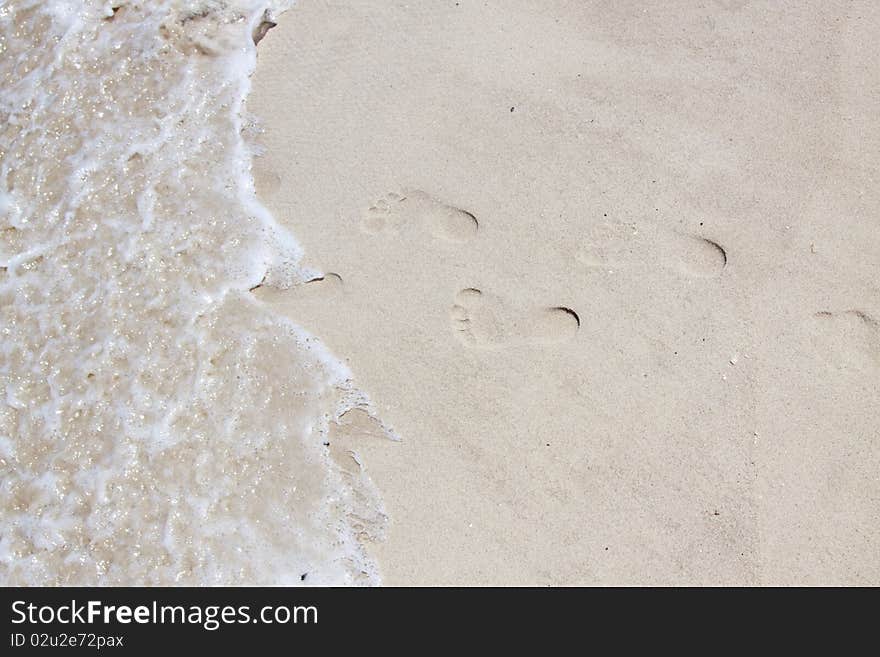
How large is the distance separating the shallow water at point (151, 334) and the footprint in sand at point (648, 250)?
1233 millimetres

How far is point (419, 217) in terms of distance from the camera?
336 centimetres

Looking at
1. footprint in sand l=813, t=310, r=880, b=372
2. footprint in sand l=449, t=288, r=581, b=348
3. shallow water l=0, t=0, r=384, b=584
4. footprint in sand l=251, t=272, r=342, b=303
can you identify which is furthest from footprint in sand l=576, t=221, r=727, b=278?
shallow water l=0, t=0, r=384, b=584

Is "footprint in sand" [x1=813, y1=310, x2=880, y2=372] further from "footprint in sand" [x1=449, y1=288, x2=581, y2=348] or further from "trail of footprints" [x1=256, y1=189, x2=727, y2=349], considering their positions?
"footprint in sand" [x1=449, y1=288, x2=581, y2=348]

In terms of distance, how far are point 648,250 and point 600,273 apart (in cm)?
24

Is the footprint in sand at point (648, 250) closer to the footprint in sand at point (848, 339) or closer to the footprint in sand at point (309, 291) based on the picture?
the footprint in sand at point (848, 339)

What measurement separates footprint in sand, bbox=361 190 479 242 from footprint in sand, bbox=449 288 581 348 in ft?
1.05

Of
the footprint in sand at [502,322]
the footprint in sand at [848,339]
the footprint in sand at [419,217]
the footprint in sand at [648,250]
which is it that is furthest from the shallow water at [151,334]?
the footprint in sand at [848,339]

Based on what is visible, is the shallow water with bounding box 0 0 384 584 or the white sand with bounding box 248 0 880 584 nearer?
the white sand with bounding box 248 0 880 584

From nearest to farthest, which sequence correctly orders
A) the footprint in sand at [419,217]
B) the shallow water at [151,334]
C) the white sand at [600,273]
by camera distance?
the white sand at [600,273] < the shallow water at [151,334] < the footprint in sand at [419,217]

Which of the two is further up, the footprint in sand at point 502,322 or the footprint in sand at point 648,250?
the footprint in sand at point 648,250

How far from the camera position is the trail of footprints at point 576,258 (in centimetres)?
312

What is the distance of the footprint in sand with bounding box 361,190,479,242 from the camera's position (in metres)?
3.32

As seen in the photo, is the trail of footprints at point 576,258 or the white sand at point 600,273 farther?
the trail of footprints at point 576,258
